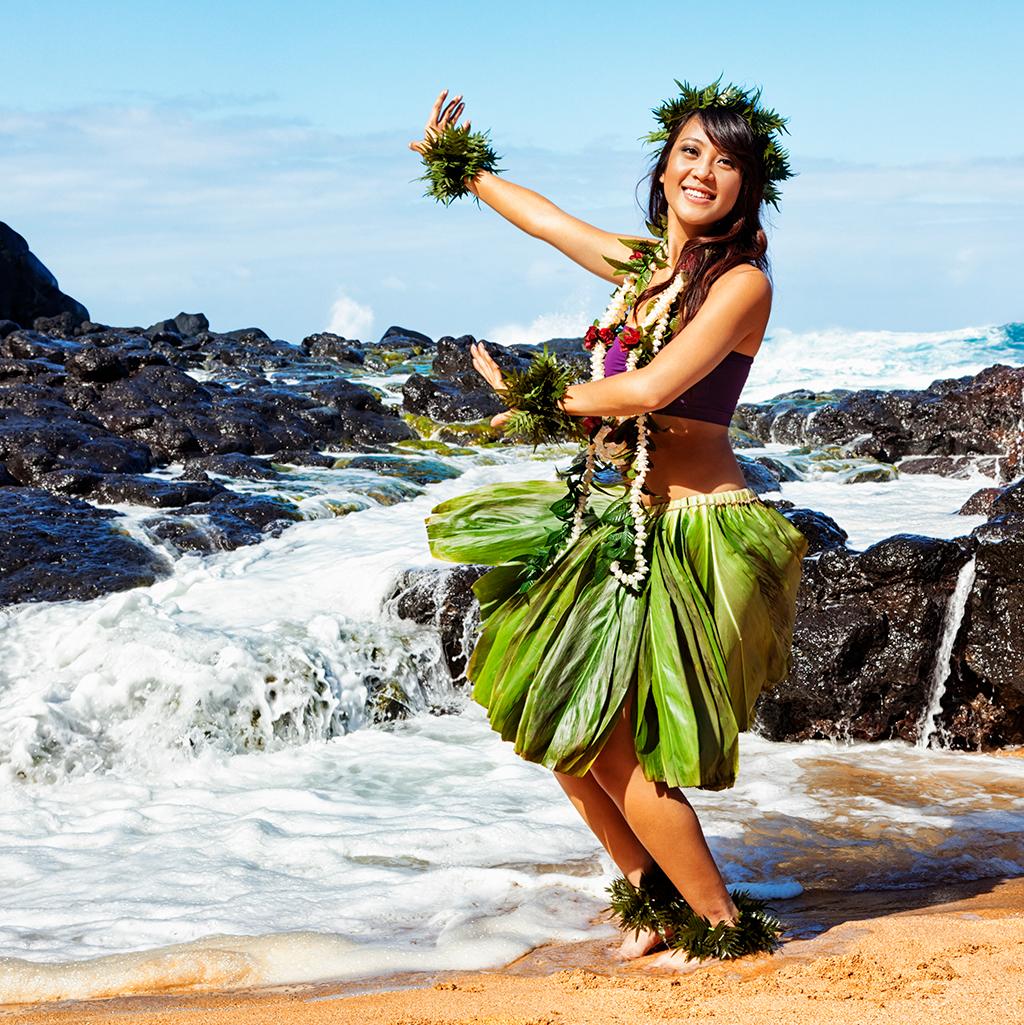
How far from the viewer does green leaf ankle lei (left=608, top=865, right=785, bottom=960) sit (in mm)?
3596

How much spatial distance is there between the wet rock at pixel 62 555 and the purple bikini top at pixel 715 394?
7271mm

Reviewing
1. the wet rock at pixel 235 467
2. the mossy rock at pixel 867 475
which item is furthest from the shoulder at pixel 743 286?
the mossy rock at pixel 867 475

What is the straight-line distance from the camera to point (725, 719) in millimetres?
3502

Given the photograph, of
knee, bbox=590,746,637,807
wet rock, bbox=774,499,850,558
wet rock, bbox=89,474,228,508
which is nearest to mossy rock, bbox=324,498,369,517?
wet rock, bbox=89,474,228,508

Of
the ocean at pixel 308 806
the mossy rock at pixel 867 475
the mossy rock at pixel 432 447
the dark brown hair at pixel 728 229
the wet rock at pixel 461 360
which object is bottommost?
→ the ocean at pixel 308 806

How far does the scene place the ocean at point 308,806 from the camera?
176 inches

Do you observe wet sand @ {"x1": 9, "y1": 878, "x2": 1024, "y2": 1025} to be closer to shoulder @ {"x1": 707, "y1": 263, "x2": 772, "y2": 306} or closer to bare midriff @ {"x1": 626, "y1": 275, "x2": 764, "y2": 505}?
bare midriff @ {"x1": 626, "y1": 275, "x2": 764, "y2": 505}

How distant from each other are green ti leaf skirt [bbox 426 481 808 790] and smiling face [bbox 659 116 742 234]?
0.83 metres

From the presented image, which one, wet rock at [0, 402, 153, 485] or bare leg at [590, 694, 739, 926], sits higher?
wet rock at [0, 402, 153, 485]

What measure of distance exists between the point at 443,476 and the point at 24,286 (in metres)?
29.8

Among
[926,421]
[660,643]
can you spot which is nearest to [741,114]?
[660,643]

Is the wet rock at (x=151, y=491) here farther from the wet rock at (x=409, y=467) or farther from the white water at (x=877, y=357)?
the white water at (x=877, y=357)

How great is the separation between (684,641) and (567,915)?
142cm

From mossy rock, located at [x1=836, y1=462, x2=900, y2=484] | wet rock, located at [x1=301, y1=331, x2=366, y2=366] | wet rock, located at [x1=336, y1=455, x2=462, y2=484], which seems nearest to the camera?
wet rock, located at [x1=336, y1=455, x2=462, y2=484]
